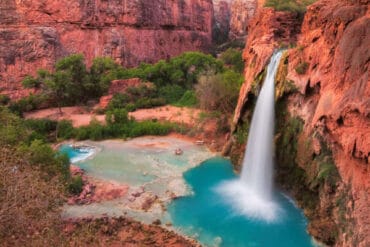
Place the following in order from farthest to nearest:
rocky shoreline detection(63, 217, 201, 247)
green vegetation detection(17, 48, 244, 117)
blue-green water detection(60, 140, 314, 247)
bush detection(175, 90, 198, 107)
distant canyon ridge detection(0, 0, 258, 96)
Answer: distant canyon ridge detection(0, 0, 258, 96) < bush detection(175, 90, 198, 107) < green vegetation detection(17, 48, 244, 117) < blue-green water detection(60, 140, 314, 247) < rocky shoreline detection(63, 217, 201, 247)

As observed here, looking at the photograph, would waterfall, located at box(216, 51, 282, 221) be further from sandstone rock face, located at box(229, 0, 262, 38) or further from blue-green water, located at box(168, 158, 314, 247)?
sandstone rock face, located at box(229, 0, 262, 38)

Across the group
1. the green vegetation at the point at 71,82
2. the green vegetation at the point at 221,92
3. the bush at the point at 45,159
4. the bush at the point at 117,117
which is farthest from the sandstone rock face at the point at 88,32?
the bush at the point at 45,159

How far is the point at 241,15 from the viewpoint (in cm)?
6281

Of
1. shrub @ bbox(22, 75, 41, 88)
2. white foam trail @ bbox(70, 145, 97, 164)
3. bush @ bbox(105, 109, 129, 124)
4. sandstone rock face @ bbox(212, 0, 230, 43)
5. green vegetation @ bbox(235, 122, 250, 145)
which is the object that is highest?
sandstone rock face @ bbox(212, 0, 230, 43)

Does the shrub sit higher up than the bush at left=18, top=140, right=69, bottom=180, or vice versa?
the shrub

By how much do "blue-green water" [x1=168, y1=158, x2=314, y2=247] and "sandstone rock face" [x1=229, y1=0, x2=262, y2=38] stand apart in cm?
4948

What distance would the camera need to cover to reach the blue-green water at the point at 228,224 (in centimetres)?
1299

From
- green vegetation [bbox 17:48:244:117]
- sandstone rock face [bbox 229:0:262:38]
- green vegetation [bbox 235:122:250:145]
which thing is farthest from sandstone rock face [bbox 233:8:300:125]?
sandstone rock face [bbox 229:0:262:38]

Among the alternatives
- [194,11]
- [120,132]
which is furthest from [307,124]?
[194,11]

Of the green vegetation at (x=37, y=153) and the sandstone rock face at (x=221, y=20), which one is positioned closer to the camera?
the green vegetation at (x=37, y=153)

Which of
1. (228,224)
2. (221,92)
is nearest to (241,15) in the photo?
(221,92)

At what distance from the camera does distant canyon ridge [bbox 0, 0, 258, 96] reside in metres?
33.5

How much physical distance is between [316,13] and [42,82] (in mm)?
23403

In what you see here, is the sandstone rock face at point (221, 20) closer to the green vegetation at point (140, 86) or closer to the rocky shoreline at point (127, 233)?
the green vegetation at point (140, 86)
